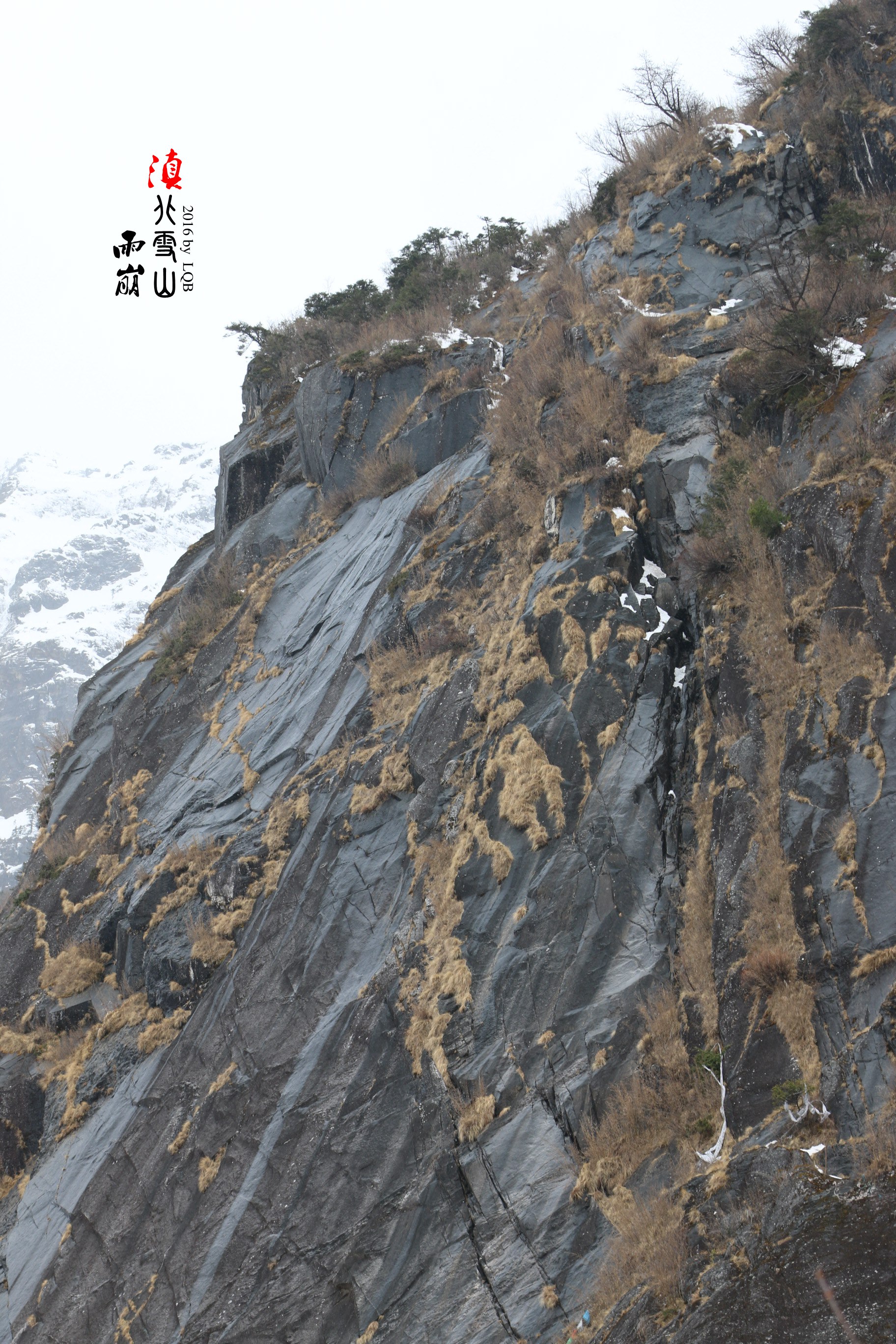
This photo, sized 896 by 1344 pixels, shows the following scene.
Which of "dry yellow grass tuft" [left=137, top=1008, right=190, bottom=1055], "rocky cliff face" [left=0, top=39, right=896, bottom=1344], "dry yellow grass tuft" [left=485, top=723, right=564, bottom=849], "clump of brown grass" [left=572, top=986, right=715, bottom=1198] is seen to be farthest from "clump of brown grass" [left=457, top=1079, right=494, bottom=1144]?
"dry yellow grass tuft" [left=137, top=1008, right=190, bottom=1055]

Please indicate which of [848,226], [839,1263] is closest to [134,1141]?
[839,1263]

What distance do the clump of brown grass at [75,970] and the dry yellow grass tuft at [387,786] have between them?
6.77 metres

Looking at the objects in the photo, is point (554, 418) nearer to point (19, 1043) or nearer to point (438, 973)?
point (438, 973)

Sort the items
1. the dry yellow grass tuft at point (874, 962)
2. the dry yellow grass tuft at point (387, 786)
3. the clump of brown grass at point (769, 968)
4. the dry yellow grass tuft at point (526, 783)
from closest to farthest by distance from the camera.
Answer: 1. the dry yellow grass tuft at point (874, 962)
2. the clump of brown grass at point (769, 968)
3. the dry yellow grass tuft at point (526, 783)
4. the dry yellow grass tuft at point (387, 786)

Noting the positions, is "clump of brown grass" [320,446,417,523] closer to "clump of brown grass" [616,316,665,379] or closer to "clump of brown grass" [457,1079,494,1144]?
"clump of brown grass" [616,316,665,379]

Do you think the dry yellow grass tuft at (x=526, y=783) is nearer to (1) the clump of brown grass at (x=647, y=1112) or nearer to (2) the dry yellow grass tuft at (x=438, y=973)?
(2) the dry yellow grass tuft at (x=438, y=973)

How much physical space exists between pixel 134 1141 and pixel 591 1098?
762cm

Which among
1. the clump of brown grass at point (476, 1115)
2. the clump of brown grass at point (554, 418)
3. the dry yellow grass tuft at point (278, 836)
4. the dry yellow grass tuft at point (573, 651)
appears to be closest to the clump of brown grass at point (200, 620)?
the dry yellow grass tuft at point (278, 836)

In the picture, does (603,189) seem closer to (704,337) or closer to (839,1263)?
(704,337)

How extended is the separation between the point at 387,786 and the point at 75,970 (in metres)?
7.88

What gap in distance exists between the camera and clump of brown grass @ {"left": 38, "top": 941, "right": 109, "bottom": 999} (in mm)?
16688

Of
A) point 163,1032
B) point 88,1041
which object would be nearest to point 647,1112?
point 163,1032

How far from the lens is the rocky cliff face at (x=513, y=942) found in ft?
26.4

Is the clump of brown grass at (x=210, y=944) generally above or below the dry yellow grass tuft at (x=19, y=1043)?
above
